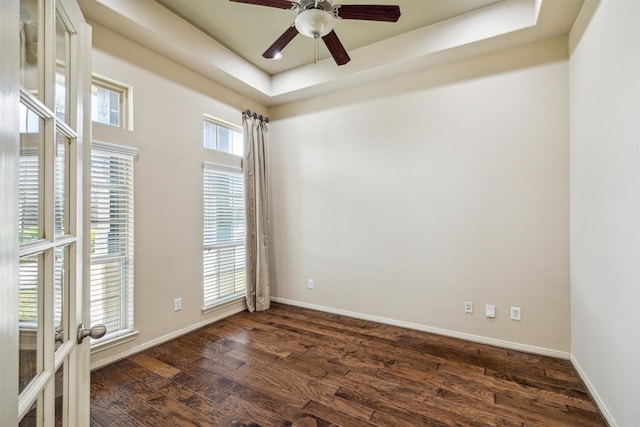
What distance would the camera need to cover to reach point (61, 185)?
0.97 meters

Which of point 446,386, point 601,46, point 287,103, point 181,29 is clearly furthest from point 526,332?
point 181,29

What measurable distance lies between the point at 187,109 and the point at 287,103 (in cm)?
147

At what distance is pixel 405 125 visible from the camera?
335 centimetres

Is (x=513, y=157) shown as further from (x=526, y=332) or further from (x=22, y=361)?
(x=22, y=361)

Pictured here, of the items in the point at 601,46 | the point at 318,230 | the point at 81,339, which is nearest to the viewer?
the point at 81,339

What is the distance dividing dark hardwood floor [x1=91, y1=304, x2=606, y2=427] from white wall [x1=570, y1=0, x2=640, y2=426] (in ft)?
1.29

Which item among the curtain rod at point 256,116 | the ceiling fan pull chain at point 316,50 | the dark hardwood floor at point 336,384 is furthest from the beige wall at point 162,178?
the ceiling fan pull chain at point 316,50

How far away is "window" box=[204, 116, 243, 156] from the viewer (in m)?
3.57

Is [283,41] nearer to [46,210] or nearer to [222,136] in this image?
[222,136]

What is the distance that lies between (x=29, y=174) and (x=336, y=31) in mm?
3082

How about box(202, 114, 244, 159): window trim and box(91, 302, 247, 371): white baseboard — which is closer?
box(91, 302, 247, 371): white baseboard

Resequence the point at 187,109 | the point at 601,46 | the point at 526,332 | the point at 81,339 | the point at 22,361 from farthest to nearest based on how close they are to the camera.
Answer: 1. the point at 187,109
2. the point at 526,332
3. the point at 601,46
4. the point at 81,339
5. the point at 22,361

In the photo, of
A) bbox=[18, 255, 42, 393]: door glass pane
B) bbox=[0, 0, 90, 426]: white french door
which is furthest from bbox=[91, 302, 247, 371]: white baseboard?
bbox=[18, 255, 42, 393]: door glass pane

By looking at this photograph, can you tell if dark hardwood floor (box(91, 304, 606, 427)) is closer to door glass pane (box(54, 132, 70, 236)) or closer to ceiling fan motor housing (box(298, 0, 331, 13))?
door glass pane (box(54, 132, 70, 236))
